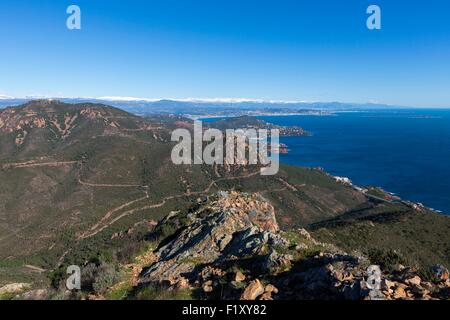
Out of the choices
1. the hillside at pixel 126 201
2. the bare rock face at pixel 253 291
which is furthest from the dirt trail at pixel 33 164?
the bare rock face at pixel 253 291

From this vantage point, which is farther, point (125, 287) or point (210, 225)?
point (210, 225)

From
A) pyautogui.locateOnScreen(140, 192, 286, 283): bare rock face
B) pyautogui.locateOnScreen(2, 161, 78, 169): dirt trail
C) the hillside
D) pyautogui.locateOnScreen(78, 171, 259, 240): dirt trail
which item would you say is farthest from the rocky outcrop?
pyautogui.locateOnScreen(2, 161, 78, 169): dirt trail

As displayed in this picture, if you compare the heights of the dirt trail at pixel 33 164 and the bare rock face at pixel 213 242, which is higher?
the bare rock face at pixel 213 242

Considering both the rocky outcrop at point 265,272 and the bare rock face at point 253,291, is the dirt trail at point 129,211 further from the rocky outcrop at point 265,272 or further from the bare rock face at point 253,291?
the bare rock face at point 253,291

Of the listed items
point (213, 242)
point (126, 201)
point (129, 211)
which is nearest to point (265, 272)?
point (213, 242)

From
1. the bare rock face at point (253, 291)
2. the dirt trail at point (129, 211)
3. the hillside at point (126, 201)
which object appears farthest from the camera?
the dirt trail at point (129, 211)

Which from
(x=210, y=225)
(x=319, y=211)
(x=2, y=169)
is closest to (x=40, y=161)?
(x=2, y=169)
